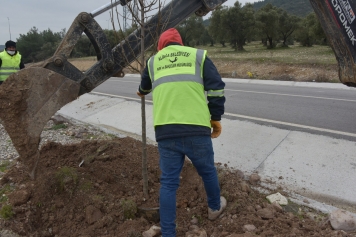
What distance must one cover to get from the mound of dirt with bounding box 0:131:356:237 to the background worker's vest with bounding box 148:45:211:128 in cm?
112

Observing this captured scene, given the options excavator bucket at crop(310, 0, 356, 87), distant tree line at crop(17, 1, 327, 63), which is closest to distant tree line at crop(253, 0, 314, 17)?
distant tree line at crop(17, 1, 327, 63)

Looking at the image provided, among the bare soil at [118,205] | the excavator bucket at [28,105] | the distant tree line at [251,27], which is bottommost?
the bare soil at [118,205]

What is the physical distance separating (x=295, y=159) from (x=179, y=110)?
2750 mm

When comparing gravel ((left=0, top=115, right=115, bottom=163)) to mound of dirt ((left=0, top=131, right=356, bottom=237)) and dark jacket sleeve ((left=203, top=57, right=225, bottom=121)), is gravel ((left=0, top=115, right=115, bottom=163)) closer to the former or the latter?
mound of dirt ((left=0, top=131, right=356, bottom=237))

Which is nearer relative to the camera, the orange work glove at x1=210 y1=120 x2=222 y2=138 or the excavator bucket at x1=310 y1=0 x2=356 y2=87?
the orange work glove at x1=210 y1=120 x2=222 y2=138

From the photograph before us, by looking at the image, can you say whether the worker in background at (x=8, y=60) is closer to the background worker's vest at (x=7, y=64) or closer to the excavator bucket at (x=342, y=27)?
the background worker's vest at (x=7, y=64)

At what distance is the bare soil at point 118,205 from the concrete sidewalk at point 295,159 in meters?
0.46

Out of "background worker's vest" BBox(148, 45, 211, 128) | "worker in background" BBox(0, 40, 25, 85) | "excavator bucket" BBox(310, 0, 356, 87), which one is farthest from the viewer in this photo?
"worker in background" BBox(0, 40, 25, 85)

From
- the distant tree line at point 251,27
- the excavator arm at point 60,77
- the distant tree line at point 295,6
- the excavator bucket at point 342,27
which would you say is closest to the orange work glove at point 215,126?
the excavator arm at point 60,77

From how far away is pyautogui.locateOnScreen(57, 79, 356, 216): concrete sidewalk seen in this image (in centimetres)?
398

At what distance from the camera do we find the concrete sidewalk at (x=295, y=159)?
3977 mm

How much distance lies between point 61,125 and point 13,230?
13.1 ft

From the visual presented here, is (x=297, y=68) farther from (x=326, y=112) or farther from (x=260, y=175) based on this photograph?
(x=260, y=175)

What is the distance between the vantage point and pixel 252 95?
397 inches
